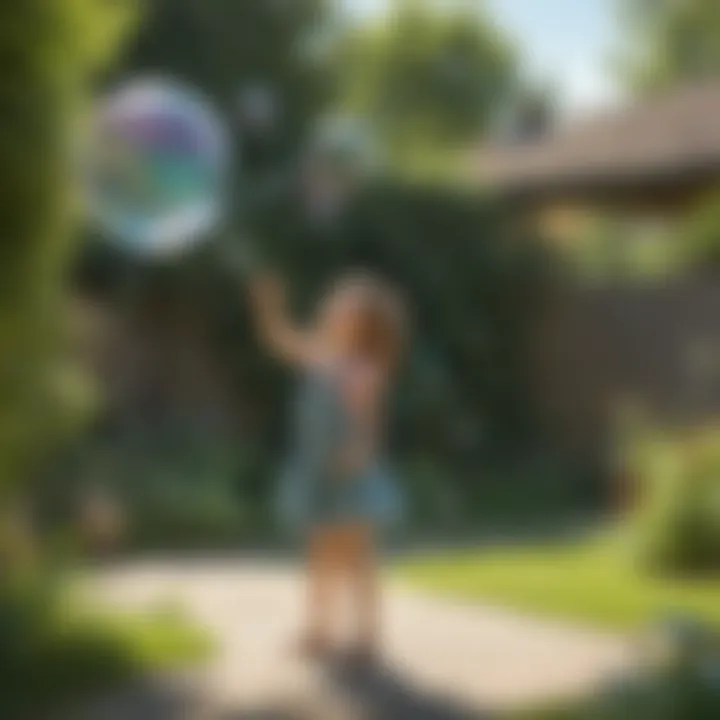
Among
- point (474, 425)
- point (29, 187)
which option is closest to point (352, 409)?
point (29, 187)

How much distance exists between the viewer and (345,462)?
5195mm

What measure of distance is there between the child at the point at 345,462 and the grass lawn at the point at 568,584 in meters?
0.90

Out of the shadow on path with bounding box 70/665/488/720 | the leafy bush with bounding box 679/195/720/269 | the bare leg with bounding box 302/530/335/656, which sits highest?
the leafy bush with bounding box 679/195/720/269

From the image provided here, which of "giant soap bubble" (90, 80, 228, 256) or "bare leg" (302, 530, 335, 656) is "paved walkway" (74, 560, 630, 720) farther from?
"giant soap bubble" (90, 80, 228, 256)

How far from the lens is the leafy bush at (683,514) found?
7.00 meters

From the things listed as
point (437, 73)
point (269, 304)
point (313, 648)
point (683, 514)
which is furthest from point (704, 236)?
point (437, 73)

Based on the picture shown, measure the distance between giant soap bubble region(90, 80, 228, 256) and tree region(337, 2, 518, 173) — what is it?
1562 centimetres

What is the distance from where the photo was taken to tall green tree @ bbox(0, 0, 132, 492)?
458 centimetres

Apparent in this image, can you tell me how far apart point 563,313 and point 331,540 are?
5.75m

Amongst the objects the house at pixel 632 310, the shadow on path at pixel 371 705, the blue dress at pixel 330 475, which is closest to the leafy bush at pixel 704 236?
the house at pixel 632 310

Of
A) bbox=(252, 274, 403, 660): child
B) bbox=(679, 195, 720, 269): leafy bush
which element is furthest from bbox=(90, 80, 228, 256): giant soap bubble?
bbox=(679, 195, 720, 269): leafy bush

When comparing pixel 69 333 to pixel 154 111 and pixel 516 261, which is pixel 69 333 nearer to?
pixel 154 111

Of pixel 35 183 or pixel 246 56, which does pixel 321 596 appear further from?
pixel 246 56

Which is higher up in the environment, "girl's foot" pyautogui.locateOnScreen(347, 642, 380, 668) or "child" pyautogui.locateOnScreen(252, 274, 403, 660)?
"child" pyautogui.locateOnScreen(252, 274, 403, 660)
